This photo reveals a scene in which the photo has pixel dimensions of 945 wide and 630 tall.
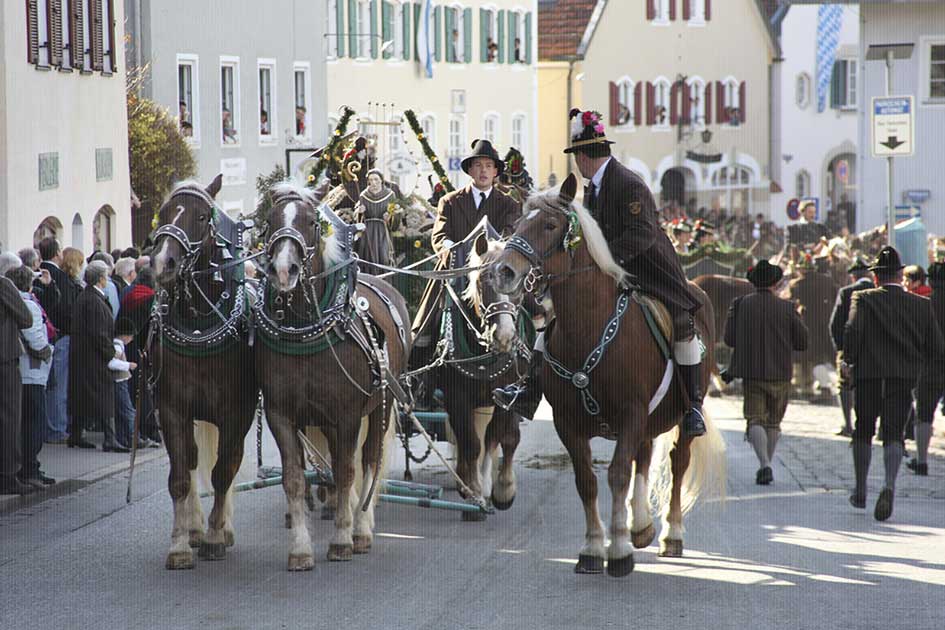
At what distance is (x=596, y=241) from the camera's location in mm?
9328

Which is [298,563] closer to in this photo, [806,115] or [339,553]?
[339,553]

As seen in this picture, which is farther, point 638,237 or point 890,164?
point 890,164

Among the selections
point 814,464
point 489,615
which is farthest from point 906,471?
point 489,615

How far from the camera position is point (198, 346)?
389 inches

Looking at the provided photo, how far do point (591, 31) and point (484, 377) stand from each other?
160 feet

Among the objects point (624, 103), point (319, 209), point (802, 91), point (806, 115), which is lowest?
point (319, 209)

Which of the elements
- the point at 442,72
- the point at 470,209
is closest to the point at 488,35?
the point at 442,72

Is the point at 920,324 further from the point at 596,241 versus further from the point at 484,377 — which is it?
the point at 596,241

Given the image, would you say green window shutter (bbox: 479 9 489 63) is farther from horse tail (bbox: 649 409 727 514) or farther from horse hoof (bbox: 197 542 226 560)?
horse hoof (bbox: 197 542 226 560)

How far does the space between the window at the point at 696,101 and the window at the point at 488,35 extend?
15.1 m

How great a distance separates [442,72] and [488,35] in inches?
142

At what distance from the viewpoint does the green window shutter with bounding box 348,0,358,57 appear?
1596 inches

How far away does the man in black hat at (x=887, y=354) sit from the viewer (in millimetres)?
12414

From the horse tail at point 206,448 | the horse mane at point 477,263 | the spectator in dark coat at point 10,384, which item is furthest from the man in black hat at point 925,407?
the spectator in dark coat at point 10,384
